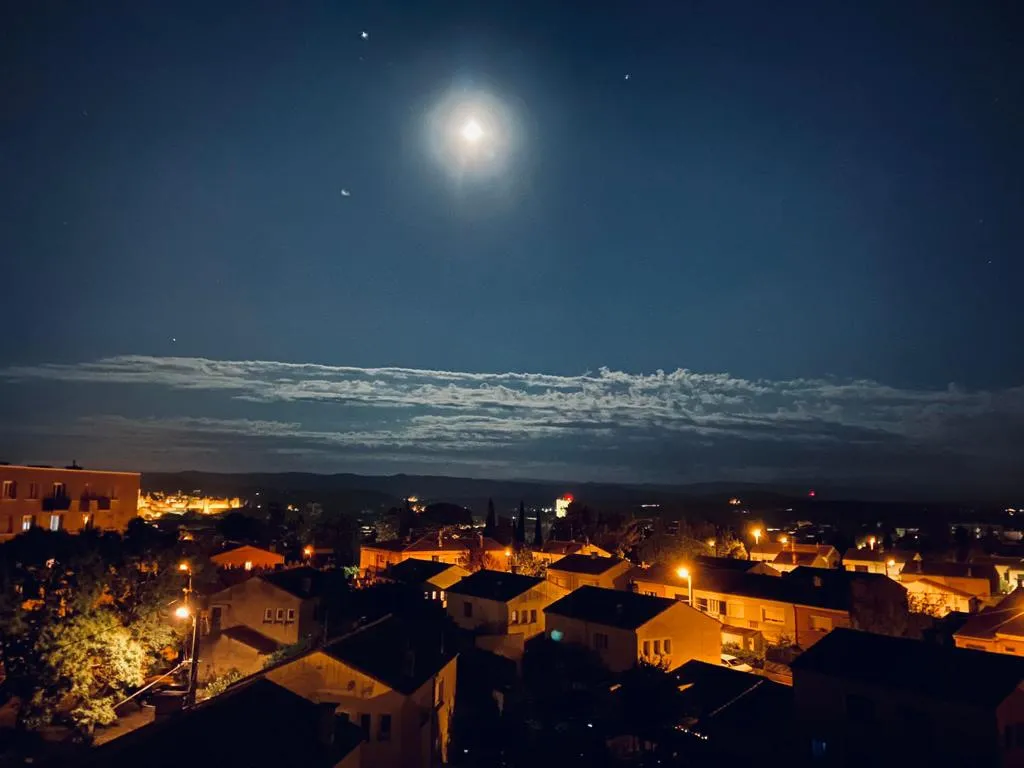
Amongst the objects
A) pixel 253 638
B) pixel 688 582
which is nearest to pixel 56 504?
pixel 253 638

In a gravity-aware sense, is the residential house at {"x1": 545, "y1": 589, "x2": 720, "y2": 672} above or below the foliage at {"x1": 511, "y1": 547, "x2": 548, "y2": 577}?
above

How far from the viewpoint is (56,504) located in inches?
1625

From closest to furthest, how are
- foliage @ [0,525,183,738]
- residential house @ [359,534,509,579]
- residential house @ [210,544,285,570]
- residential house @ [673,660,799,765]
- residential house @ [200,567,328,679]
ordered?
residential house @ [673,660,799,765] → foliage @ [0,525,183,738] → residential house @ [200,567,328,679] → residential house @ [210,544,285,570] → residential house @ [359,534,509,579]

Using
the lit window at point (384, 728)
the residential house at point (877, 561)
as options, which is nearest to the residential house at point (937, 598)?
the residential house at point (877, 561)

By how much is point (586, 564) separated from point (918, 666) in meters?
30.1

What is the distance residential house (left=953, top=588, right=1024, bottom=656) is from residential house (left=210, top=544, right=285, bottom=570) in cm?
4558

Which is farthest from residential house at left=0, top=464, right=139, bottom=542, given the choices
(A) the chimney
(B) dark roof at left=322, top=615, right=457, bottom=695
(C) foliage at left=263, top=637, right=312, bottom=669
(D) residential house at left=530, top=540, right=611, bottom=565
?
(D) residential house at left=530, top=540, right=611, bottom=565

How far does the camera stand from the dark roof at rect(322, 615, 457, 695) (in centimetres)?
2139

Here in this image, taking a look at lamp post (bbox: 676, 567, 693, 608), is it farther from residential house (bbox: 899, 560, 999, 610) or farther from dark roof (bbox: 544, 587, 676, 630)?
residential house (bbox: 899, 560, 999, 610)

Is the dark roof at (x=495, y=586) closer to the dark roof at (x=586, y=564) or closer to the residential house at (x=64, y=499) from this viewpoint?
the dark roof at (x=586, y=564)

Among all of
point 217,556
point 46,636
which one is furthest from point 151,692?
point 217,556

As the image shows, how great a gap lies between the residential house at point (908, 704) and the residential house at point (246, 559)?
42823mm

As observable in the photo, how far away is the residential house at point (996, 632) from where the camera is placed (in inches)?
1161

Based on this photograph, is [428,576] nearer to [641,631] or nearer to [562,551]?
[562,551]
